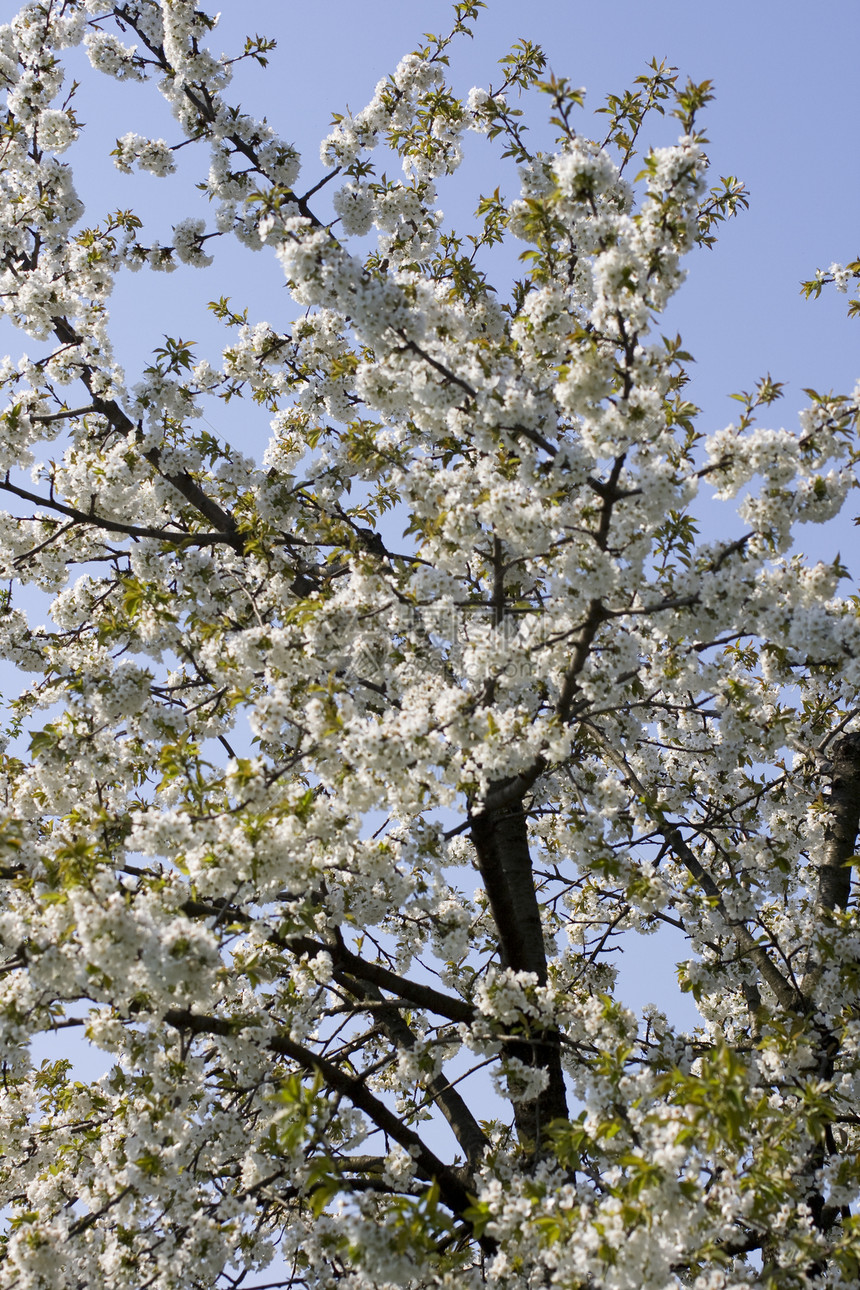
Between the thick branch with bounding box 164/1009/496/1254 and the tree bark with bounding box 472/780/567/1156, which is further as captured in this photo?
the tree bark with bounding box 472/780/567/1156

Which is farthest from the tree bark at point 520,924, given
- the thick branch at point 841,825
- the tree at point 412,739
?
the thick branch at point 841,825

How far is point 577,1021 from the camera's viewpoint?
6.55m

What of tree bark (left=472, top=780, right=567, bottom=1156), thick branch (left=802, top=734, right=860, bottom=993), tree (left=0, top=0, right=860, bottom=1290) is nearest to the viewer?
tree (left=0, top=0, right=860, bottom=1290)

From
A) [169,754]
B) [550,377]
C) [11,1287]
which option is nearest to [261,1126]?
[11,1287]

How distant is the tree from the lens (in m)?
4.88

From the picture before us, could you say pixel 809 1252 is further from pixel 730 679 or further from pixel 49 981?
pixel 49 981

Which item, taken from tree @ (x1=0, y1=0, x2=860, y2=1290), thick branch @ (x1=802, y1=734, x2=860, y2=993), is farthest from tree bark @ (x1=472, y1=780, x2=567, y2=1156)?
thick branch @ (x1=802, y1=734, x2=860, y2=993)

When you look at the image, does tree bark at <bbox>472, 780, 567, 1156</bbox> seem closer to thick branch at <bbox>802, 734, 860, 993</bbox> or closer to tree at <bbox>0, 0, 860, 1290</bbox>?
tree at <bbox>0, 0, 860, 1290</bbox>

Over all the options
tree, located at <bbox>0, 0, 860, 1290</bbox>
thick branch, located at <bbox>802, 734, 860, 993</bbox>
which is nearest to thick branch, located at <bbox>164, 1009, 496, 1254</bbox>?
tree, located at <bbox>0, 0, 860, 1290</bbox>

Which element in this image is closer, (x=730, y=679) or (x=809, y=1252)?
(x=809, y=1252)

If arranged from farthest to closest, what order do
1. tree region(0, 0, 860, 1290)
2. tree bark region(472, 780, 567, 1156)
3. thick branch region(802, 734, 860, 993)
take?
thick branch region(802, 734, 860, 993)
tree bark region(472, 780, 567, 1156)
tree region(0, 0, 860, 1290)

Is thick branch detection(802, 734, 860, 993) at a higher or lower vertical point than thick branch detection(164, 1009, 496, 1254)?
higher

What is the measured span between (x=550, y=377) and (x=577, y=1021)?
4.38 m

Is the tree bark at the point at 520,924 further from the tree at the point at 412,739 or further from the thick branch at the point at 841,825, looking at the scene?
the thick branch at the point at 841,825
